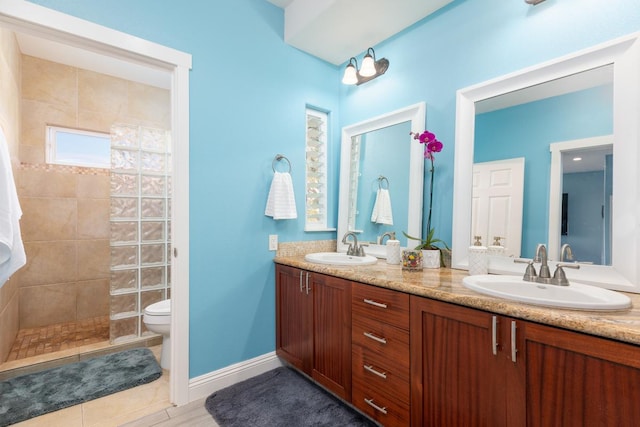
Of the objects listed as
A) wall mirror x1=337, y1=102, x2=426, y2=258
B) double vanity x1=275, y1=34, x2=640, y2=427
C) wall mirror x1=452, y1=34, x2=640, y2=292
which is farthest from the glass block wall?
wall mirror x1=452, y1=34, x2=640, y2=292

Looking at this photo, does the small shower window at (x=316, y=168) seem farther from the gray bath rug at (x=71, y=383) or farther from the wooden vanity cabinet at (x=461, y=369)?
the gray bath rug at (x=71, y=383)

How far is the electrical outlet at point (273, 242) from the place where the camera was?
7.16 ft

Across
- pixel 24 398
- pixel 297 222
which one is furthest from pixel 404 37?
pixel 24 398

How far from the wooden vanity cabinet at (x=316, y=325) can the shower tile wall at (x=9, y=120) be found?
199 cm

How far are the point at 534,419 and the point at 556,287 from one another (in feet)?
1.76

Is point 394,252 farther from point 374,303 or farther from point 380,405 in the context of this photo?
point 380,405

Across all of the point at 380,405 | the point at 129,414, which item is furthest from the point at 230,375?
the point at 380,405

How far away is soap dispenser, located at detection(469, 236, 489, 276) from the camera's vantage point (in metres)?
1.54

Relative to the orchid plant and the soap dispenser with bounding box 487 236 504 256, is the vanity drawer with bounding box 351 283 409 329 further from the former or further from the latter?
the soap dispenser with bounding box 487 236 504 256

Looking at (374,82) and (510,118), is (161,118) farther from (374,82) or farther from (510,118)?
(510,118)

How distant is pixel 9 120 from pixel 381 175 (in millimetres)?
2820

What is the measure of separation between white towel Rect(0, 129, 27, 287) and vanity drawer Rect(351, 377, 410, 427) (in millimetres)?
1807

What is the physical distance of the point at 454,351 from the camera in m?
1.16

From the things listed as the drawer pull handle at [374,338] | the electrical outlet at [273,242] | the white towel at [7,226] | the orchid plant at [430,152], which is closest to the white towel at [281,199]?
the electrical outlet at [273,242]
